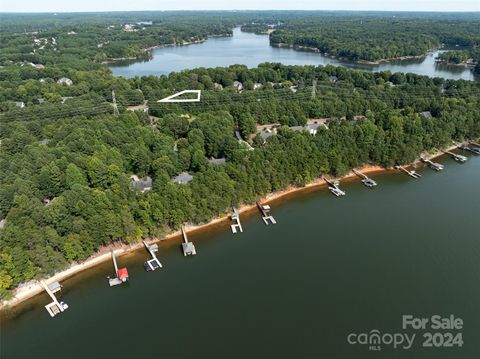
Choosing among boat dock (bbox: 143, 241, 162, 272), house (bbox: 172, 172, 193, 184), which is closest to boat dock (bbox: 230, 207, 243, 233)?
house (bbox: 172, 172, 193, 184)

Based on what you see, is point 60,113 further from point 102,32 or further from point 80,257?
point 102,32

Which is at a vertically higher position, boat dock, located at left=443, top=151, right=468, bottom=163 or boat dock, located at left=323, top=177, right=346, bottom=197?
boat dock, located at left=323, top=177, right=346, bottom=197

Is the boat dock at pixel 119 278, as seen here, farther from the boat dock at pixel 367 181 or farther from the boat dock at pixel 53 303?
the boat dock at pixel 367 181

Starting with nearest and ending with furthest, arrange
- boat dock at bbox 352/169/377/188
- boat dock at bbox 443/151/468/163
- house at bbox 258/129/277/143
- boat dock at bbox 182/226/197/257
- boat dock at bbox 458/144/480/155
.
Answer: boat dock at bbox 182/226/197/257
boat dock at bbox 352/169/377/188
boat dock at bbox 443/151/468/163
house at bbox 258/129/277/143
boat dock at bbox 458/144/480/155

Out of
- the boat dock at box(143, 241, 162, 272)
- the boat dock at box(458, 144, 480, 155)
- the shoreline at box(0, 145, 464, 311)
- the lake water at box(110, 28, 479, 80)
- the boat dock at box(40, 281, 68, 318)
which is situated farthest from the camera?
the lake water at box(110, 28, 479, 80)

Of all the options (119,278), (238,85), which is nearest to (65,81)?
(238,85)

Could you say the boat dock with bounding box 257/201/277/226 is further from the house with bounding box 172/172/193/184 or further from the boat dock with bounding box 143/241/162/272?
the boat dock with bounding box 143/241/162/272
